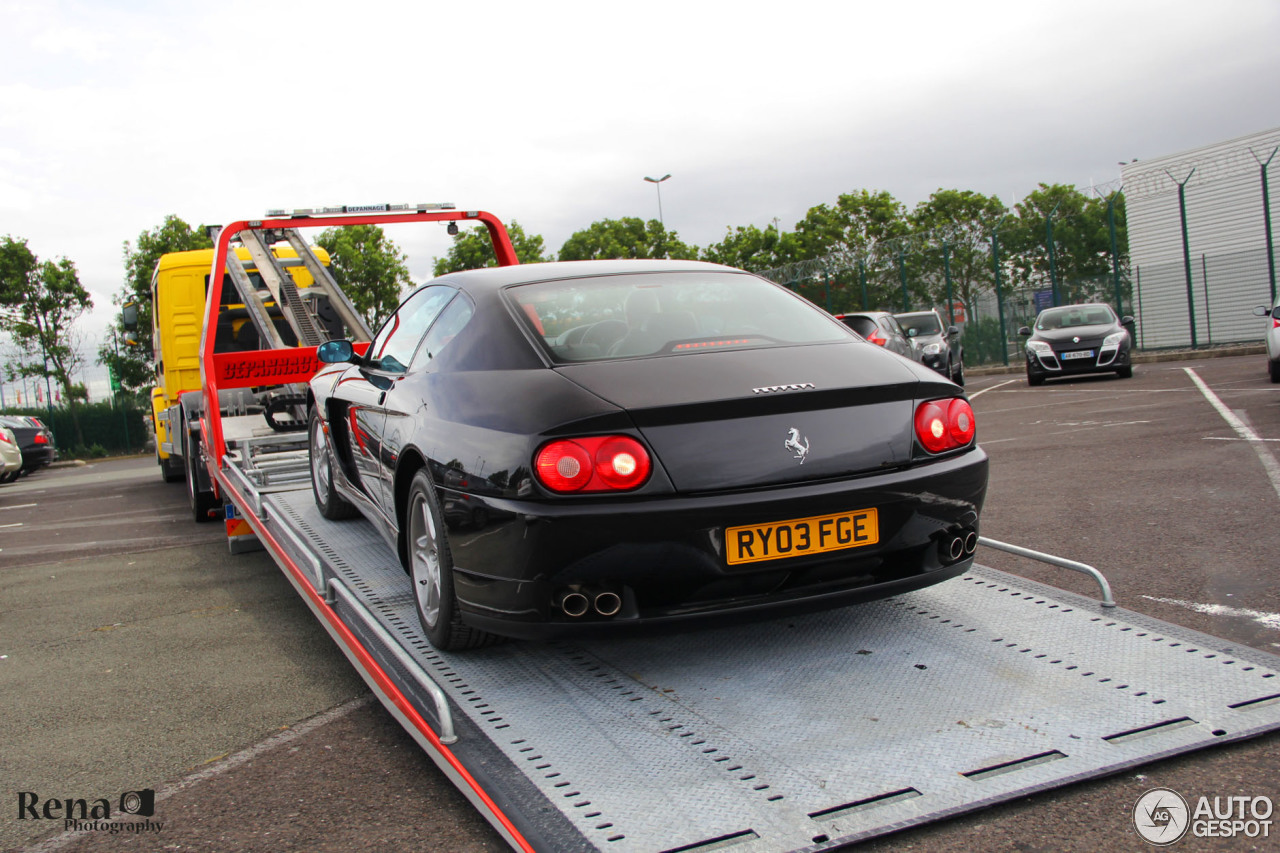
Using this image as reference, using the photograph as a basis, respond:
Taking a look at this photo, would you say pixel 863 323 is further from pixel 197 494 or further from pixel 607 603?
pixel 607 603

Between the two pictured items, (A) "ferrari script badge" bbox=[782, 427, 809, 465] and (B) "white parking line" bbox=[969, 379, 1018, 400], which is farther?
(B) "white parking line" bbox=[969, 379, 1018, 400]

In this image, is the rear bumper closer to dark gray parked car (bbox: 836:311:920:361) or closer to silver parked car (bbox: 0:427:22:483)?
dark gray parked car (bbox: 836:311:920:361)

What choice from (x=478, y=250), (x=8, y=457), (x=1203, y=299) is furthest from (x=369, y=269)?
(x=1203, y=299)

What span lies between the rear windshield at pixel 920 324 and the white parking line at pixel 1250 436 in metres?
6.45

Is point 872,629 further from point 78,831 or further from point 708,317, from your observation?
point 78,831

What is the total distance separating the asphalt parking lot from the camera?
2584mm

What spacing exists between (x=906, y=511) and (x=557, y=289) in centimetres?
153

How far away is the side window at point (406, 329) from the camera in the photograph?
4176 millimetres

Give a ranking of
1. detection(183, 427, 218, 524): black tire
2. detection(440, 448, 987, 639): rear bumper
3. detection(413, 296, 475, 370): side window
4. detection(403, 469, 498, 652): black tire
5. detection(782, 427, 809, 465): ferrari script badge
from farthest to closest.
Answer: detection(183, 427, 218, 524): black tire
detection(413, 296, 475, 370): side window
detection(403, 469, 498, 652): black tire
detection(782, 427, 809, 465): ferrari script badge
detection(440, 448, 987, 639): rear bumper

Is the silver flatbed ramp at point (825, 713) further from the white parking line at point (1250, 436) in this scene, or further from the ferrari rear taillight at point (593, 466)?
the white parking line at point (1250, 436)

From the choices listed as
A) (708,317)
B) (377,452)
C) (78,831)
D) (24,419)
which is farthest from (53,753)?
(24,419)

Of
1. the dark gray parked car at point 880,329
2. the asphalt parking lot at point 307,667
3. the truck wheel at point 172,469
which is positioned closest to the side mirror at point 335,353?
the asphalt parking lot at point 307,667

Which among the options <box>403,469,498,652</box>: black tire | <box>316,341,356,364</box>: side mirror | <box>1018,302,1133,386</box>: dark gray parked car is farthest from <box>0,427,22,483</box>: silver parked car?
<box>1018,302,1133,386</box>: dark gray parked car

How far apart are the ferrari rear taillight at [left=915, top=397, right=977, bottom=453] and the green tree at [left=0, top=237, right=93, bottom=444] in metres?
30.8
